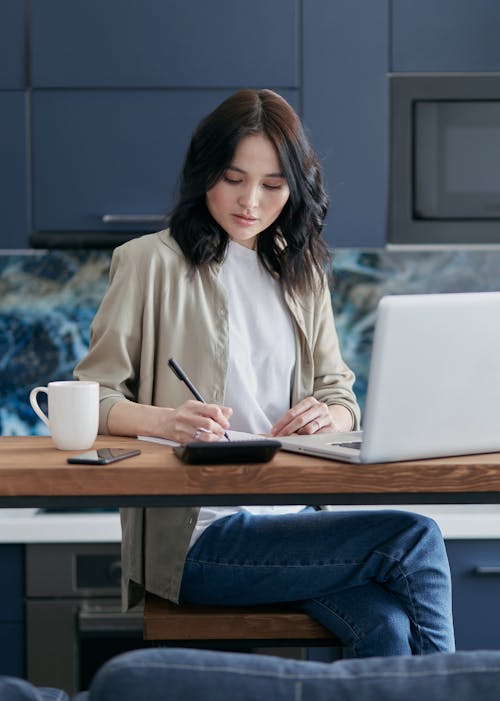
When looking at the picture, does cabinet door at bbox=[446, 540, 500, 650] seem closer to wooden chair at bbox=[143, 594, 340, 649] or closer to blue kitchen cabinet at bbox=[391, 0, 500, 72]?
wooden chair at bbox=[143, 594, 340, 649]

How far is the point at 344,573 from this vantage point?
1.84 meters

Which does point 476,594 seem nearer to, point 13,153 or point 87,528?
point 87,528

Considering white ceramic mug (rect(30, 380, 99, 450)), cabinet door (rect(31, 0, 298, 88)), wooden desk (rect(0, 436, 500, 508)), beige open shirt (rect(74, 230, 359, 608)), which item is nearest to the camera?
wooden desk (rect(0, 436, 500, 508))

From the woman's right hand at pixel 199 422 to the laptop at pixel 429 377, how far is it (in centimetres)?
17

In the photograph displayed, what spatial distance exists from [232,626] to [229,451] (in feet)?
1.51

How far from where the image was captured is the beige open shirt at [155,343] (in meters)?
2.06

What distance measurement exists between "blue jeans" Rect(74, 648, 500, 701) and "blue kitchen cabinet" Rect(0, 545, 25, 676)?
206 centimetres

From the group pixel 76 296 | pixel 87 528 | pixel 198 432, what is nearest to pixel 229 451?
pixel 198 432

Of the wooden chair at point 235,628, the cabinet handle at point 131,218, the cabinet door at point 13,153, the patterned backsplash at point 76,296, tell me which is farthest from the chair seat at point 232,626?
the patterned backsplash at point 76,296

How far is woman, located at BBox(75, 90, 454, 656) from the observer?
183cm

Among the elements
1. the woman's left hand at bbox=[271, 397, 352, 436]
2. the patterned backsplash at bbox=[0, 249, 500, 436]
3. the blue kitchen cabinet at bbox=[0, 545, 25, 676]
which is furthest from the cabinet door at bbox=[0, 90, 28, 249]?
the woman's left hand at bbox=[271, 397, 352, 436]

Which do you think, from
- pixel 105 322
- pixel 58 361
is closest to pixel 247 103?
pixel 105 322

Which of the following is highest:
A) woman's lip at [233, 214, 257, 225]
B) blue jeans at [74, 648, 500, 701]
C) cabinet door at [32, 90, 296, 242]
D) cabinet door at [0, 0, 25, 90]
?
cabinet door at [0, 0, 25, 90]

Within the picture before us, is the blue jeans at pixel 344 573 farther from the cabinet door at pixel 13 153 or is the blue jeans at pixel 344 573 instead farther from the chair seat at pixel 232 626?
the cabinet door at pixel 13 153
